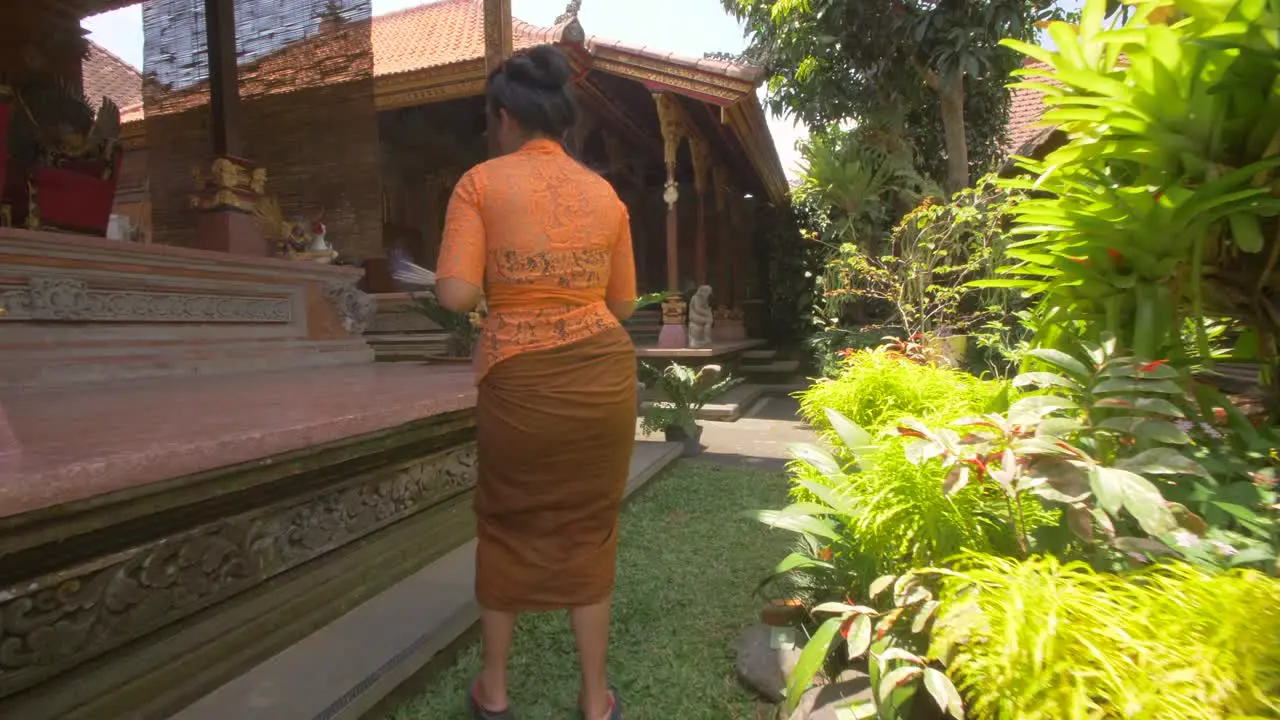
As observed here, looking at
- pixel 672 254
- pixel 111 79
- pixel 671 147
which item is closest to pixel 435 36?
pixel 671 147

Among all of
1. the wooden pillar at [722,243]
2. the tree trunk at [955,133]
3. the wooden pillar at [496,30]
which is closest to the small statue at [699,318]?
the wooden pillar at [722,243]

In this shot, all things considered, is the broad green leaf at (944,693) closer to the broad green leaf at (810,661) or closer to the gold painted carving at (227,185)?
the broad green leaf at (810,661)

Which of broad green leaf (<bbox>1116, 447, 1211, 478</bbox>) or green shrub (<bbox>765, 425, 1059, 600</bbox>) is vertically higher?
broad green leaf (<bbox>1116, 447, 1211, 478</bbox>)

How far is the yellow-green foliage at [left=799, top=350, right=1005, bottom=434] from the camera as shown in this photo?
2.25 m

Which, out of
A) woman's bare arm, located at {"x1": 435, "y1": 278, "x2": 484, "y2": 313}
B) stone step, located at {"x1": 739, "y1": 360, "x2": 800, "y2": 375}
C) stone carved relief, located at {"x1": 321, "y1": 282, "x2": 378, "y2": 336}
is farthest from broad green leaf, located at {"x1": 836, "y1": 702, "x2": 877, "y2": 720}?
stone step, located at {"x1": 739, "y1": 360, "x2": 800, "y2": 375}

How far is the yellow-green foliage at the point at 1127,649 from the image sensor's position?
0.67 meters

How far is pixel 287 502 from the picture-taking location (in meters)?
1.70

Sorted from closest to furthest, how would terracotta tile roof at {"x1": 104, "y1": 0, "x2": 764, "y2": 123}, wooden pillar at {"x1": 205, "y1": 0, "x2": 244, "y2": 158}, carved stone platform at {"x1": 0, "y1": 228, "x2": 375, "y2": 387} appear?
carved stone platform at {"x1": 0, "y1": 228, "x2": 375, "y2": 387}, wooden pillar at {"x1": 205, "y1": 0, "x2": 244, "y2": 158}, terracotta tile roof at {"x1": 104, "y1": 0, "x2": 764, "y2": 123}

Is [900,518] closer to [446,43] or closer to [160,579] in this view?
[160,579]

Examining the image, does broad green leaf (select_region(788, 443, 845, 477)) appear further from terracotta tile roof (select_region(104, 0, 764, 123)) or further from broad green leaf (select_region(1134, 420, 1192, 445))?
terracotta tile roof (select_region(104, 0, 764, 123))

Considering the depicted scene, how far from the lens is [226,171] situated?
3307 mm

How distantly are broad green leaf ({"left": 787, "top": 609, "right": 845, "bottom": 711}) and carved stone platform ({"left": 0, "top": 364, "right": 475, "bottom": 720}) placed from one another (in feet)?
4.22

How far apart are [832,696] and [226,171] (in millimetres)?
3642

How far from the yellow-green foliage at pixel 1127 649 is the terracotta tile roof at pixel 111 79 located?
803 cm
